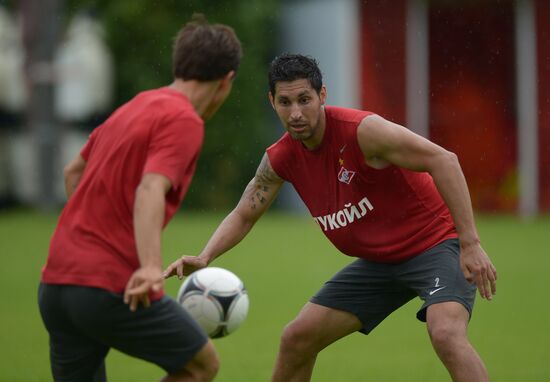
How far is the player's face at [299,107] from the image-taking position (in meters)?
5.88

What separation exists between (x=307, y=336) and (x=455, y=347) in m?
1.07

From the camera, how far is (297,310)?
1161cm

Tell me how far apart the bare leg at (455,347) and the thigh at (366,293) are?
0.71 meters

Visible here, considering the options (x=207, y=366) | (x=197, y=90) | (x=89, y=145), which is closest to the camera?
(x=207, y=366)

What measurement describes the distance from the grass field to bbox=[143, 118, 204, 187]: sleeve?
3.60 meters

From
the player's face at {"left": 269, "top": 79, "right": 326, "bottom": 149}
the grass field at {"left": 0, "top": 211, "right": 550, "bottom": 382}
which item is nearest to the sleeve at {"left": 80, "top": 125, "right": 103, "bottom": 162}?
the player's face at {"left": 269, "top": 79, "right": 326, "bottom": 149}

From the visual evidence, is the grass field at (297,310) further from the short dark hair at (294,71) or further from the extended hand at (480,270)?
the short dark hair at (294,71)

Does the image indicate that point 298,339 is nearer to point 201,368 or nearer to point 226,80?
point 201,368

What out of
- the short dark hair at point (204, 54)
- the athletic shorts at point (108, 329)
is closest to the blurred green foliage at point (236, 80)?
→ the short dark hair at point (204, 54)

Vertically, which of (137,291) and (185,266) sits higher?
(137,291)

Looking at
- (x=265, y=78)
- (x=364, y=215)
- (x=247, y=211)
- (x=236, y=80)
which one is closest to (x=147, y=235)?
(x=364, y=215)

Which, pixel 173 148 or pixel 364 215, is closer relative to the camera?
pixel 173 148

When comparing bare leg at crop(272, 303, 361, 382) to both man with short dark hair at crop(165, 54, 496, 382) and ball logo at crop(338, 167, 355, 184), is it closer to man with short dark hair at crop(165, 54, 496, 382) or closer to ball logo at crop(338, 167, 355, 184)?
man with short dark hair at crop(165, 54, 496, 382)

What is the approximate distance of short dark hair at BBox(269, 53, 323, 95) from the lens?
5902mm
